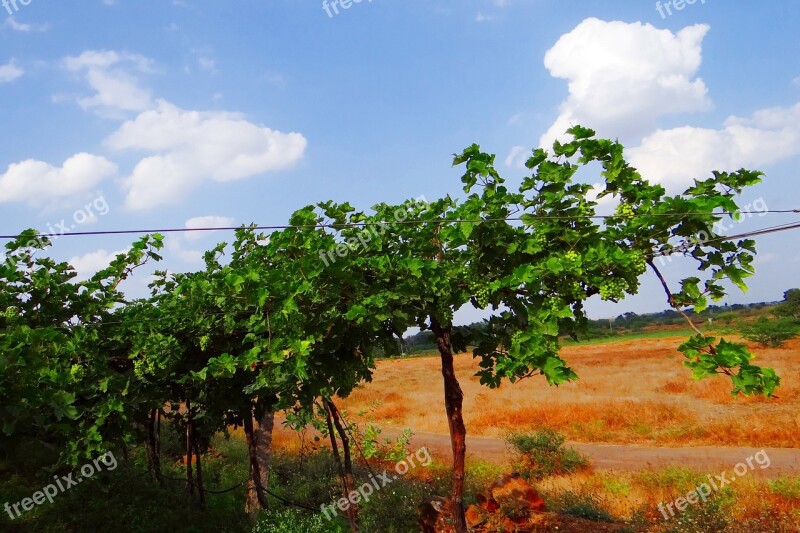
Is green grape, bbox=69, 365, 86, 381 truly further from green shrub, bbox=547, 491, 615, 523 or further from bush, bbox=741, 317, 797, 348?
bush, bbox=741, 317, 797, 348

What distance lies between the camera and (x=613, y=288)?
14.2ft

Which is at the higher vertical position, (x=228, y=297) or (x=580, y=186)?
(x=580, y=186)

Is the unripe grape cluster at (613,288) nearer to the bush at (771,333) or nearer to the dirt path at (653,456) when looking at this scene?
the dirt path at (653,456)

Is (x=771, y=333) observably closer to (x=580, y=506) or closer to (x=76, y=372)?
(x=580, y=506)

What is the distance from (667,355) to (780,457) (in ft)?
84.3

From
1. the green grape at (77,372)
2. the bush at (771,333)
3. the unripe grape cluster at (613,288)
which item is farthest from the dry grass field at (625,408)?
the unripe grape cluster at (613,288)

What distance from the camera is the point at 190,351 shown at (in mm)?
7129

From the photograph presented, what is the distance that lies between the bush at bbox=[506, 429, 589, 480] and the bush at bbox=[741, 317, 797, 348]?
30156mm

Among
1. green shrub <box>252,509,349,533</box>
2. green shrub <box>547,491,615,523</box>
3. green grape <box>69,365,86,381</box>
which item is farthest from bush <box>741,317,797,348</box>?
green grape <box>69,365,86,381</box>

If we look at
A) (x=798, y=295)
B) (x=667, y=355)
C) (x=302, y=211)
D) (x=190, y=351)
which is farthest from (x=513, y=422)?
(x=798, y=295)

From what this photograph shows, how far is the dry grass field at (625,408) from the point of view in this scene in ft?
54.8

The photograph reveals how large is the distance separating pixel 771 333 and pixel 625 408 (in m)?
23.5

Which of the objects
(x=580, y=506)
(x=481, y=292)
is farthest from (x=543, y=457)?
(x=481, y=292)

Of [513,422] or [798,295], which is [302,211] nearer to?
[513,422]
